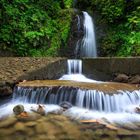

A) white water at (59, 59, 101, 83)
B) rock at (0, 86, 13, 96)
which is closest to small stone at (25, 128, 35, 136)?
rock at (0, 86, 13, 96)

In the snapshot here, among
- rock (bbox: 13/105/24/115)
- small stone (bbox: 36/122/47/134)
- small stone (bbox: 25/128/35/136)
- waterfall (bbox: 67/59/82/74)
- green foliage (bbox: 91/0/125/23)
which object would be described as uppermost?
green foliage (bbox: 91/0/125/23)

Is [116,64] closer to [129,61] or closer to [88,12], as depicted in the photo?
[129,61]

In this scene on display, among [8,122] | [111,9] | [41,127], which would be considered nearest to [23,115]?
[8,122]

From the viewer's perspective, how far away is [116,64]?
32.1 feet

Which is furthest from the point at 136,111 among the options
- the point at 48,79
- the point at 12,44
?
the point at 12,44

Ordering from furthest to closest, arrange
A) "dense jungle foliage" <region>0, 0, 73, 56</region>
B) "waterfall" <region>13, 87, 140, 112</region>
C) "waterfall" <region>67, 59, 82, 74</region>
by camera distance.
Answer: "dense jungle foliage" <region>0, 0, 73, 56</region>
"waterfall" <region>67, 59, 82, 74</region>
"waterfall" <region>13, 87, 140, 112</region>

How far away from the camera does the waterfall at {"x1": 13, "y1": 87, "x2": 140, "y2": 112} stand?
7.30m

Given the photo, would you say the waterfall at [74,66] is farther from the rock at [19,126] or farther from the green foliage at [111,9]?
the rock at [19,126]

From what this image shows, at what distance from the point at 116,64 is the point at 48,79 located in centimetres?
239

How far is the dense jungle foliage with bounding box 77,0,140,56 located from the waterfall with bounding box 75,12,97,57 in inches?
14.3

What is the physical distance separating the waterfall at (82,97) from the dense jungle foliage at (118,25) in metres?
4.45

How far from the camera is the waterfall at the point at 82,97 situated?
730 cm

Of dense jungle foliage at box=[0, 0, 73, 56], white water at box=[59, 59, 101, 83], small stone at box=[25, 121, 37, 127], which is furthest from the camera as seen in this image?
dense jungle foliage at box=[0, 0, 73, 56]

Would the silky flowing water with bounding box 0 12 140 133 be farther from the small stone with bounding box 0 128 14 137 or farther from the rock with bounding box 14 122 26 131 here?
the small stone with bounding box 0 128 14 137
